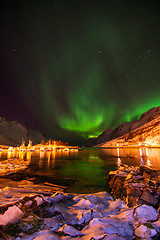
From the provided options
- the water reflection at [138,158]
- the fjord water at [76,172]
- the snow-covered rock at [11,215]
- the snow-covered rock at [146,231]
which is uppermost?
the snow-covered rock at [11,215]

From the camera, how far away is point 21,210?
5.28 meters

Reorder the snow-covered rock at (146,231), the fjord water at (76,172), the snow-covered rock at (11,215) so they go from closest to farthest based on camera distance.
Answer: the snow-covered rock at (146,231), the snow-covered rock at (11,215), the fjord water at (76,172)

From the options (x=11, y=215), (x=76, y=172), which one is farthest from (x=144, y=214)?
(x=76, y=172)

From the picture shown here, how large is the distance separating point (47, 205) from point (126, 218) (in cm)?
379

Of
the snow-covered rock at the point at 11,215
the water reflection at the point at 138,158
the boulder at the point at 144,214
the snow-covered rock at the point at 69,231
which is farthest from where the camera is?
the water reflection at the point at 138,158

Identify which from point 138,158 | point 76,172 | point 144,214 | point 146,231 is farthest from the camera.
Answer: point 138,158

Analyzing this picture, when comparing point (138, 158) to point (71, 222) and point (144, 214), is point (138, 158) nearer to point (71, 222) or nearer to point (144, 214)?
point (144, 214)

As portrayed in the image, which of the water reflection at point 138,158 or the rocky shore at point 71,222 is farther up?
the rocky shore at point 71,222

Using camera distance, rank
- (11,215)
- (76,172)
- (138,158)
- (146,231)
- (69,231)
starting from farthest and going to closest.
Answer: (138,158)
(76,172)
(11,215)
(69,231)
(146,231)

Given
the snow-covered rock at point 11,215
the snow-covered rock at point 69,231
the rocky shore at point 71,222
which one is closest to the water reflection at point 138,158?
the rocky shore at point 71,222

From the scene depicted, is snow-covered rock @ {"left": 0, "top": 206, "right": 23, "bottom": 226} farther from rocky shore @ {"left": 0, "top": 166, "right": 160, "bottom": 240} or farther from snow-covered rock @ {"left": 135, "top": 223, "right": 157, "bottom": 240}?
snow-covered rock @ {"left": 135, "top": 223, "right": 157, "bottom": 240}

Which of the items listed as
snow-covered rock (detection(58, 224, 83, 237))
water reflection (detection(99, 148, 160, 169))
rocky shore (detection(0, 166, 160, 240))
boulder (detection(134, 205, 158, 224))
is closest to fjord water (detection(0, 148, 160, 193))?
water reflection (detection(99, 148, 160, 169))

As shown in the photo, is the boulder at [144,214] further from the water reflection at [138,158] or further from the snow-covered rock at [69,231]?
the water reflection at [138,158]

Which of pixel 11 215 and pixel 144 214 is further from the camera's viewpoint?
pixel 144 214
